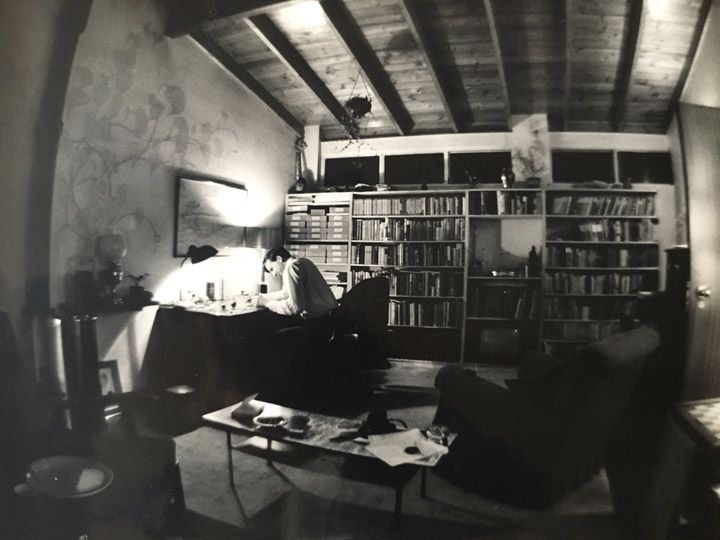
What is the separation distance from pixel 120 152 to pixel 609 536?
1.49m

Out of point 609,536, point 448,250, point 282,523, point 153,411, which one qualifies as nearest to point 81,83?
point 153,411

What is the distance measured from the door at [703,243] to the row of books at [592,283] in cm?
14

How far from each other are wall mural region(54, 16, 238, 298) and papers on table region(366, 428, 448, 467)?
74 centimetres


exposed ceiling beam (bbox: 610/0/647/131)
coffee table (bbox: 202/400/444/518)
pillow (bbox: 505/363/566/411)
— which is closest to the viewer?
exposed ceiling beam (bbox: 610/0/647/131)

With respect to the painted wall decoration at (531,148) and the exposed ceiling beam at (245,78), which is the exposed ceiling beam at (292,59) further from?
the painted wall decoration at (531,148)

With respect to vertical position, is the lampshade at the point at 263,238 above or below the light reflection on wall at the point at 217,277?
above

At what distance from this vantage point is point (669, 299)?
0.86 m

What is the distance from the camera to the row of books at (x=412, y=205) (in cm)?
91

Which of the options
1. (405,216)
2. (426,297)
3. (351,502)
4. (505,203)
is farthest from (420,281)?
(351,502)

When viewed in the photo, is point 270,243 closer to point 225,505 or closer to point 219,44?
point 219,44

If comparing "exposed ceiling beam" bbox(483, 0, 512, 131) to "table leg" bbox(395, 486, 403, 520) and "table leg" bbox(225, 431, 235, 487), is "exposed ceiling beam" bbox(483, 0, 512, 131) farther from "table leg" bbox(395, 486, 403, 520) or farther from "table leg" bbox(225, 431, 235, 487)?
"table leg" bbox(225, 431, 235, 487)

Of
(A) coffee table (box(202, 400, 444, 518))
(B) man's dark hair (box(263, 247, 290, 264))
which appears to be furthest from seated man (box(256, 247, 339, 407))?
(A) coffee table (box(202, 400, 444, 518))

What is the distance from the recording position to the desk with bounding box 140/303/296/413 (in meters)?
0.94

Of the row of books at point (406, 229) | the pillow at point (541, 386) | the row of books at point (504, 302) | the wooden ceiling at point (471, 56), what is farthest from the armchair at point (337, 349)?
the wooden ceiling at point (471, 56)
